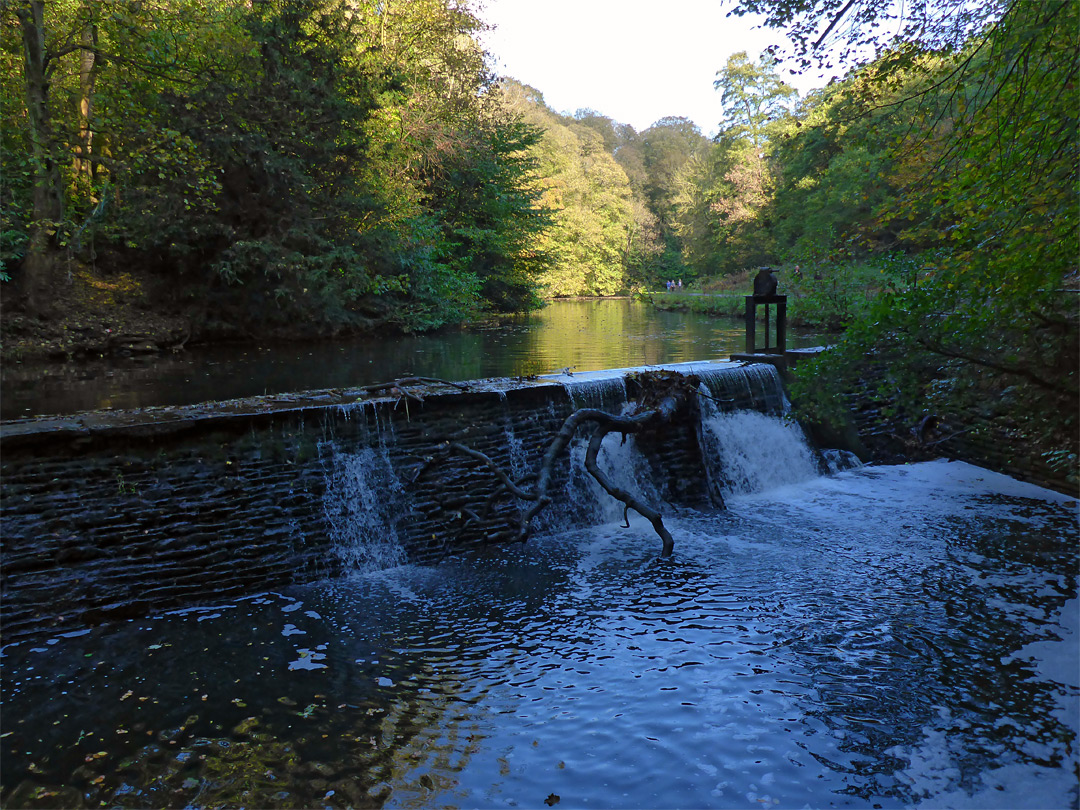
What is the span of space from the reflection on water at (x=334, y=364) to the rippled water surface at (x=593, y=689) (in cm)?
549

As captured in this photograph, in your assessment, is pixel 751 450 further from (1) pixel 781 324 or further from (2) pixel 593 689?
(2) pixel 593 689

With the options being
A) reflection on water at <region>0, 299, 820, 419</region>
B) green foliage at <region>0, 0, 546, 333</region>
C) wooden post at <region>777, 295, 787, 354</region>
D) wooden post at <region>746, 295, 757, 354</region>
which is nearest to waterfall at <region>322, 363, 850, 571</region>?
wooden post at <region>777, 295, 787, 354</region>

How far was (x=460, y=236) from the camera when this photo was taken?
23203 mm

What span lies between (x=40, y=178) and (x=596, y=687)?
14170 mm

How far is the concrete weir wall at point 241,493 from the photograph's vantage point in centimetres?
561

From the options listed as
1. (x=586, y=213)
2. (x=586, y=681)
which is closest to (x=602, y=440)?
(x=586, y=681)

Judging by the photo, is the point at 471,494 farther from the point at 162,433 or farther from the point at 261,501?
the point at 162,433

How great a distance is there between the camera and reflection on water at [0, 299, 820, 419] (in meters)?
10.4

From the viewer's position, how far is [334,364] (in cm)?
1403

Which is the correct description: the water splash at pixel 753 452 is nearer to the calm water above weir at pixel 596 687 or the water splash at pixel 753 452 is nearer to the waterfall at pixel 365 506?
the calm water above weir at pixel 596 687

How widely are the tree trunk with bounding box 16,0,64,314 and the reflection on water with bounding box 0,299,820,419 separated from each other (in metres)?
2.00

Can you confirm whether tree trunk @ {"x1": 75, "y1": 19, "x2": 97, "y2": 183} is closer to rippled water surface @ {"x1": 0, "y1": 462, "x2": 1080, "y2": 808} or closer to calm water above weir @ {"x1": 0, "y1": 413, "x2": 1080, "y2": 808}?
calm water above weir @ {"x1": 0, "y1": 413, "x2": 1080, "y2": 808}

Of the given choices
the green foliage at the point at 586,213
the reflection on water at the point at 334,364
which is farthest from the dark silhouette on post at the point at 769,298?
the green foliage at the point at 586,213

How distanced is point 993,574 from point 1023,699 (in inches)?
85.7
